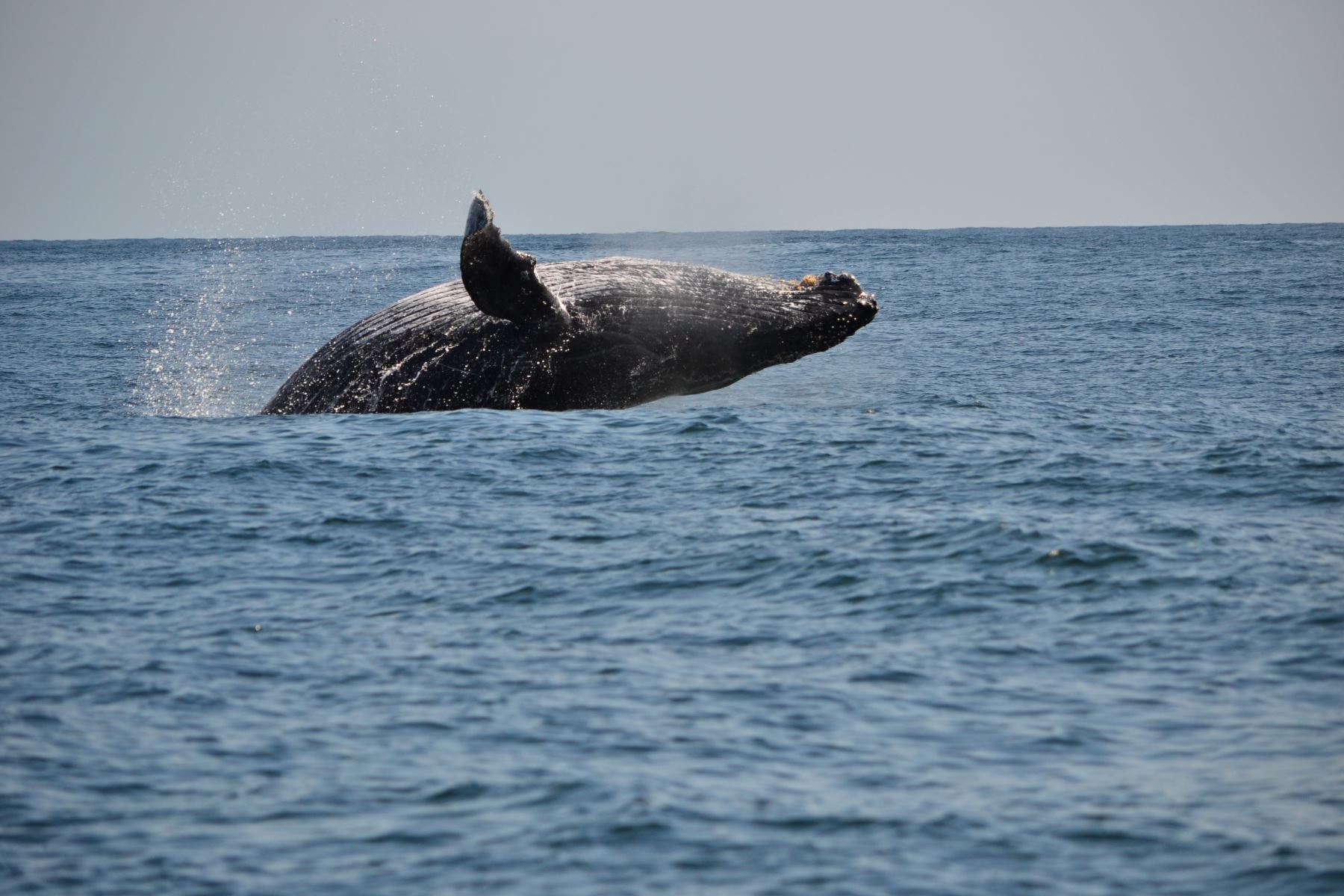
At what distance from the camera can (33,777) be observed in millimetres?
7840

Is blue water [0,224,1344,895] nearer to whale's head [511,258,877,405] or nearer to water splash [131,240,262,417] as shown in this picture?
whale's head [511,258,877,405]

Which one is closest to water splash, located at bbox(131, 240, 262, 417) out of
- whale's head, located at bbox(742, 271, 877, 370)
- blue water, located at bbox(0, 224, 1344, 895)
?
blue water, located at bbox(0, 224, 1344, 895)

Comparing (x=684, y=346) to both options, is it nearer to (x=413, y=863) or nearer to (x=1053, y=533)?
(x=1053, y=533)

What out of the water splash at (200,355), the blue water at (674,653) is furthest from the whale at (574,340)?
the water splash at (200,355)

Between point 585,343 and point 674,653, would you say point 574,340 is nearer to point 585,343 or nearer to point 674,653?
point 585,343

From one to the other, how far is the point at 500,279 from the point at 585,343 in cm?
180

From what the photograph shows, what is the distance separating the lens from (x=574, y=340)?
55.7 feet

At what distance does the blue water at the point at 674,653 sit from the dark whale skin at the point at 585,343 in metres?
0.46

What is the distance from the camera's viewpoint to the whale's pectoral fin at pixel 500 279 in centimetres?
1501

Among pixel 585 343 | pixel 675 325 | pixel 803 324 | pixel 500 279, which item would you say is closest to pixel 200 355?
pixel 585 343

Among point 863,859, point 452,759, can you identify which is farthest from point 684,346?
point 863,859

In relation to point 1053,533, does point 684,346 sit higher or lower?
higher

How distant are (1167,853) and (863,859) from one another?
1.48 metres

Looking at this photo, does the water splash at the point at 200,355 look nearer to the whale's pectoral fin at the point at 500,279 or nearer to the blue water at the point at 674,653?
the blue water at the point at 674,653
